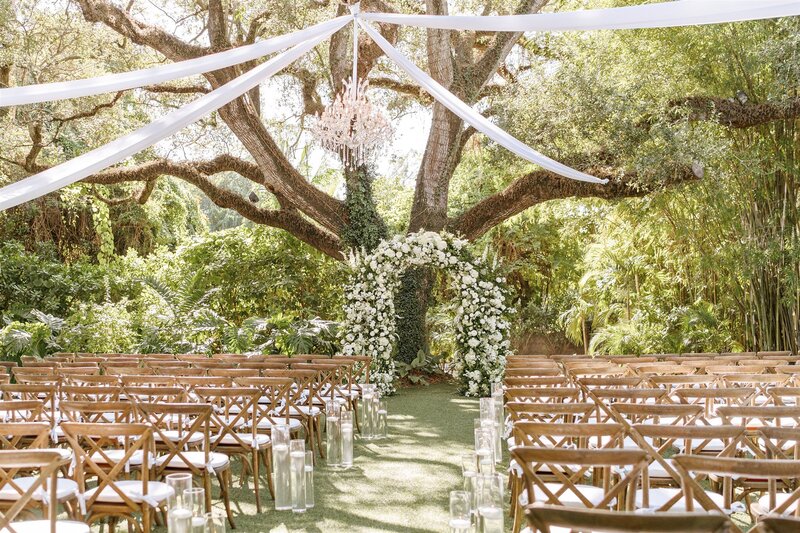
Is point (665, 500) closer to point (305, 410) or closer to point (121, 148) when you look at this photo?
point (305, 410)

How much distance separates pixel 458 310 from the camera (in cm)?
1146

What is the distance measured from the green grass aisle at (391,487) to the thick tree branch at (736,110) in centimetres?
577

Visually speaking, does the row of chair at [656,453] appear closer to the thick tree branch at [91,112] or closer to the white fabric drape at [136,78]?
the white fabric drape at [136,78]

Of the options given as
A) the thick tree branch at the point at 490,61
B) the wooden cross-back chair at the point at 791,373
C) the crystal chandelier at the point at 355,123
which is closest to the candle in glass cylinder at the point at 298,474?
the wooden cross-back chair at the point at 791,373

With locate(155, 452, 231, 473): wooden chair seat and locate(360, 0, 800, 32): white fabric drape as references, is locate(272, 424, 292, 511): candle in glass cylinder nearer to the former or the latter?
locate(155, 452, 231, 473): wooden chair seat

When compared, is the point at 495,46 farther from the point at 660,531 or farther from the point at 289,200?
the point at 660,531

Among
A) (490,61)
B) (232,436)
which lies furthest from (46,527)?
(490,61)

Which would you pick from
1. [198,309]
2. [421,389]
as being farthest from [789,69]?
[198,309]

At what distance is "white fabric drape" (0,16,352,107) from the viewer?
593cm

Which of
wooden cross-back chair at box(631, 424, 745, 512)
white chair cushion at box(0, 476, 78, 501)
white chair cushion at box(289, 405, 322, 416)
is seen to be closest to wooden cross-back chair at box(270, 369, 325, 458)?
white chair cushion at box(289, 405, 322, 416)

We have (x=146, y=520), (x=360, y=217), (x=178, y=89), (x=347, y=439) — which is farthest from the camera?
(x=178, y=89)

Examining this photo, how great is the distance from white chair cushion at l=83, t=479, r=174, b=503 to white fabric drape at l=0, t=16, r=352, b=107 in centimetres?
303

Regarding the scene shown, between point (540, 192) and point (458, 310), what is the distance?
138 inches

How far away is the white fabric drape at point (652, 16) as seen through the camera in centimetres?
504
